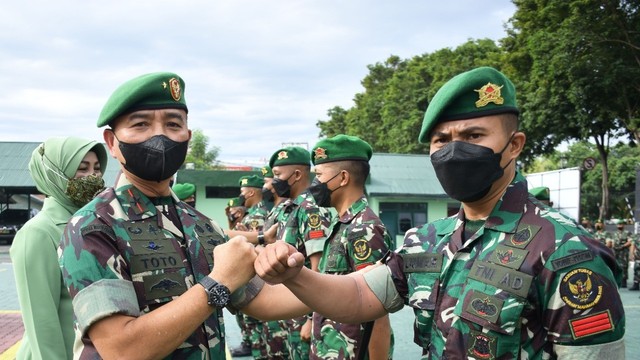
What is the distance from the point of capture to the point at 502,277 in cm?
182

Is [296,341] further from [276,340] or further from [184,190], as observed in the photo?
[184,190]

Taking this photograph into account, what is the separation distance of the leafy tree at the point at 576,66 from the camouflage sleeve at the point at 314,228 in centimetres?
1259

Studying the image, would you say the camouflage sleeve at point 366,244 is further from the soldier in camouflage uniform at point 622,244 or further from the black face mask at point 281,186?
the soldier in camouflage uniform at point 622,244

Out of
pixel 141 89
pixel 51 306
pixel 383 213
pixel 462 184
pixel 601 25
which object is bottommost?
pixel 383 213

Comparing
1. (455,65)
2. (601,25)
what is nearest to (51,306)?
(601,25)

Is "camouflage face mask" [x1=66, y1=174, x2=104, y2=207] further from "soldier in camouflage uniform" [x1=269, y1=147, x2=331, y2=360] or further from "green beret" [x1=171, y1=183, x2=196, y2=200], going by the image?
"green beret" [x1=171, y1=183, x2=196, y2=200]

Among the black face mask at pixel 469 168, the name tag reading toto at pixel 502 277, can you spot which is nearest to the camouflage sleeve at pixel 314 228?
the black face mask at pixel 469 168

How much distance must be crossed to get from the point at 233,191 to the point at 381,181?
785 centimetres

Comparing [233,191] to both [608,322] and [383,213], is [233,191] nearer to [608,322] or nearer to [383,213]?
[383,213]

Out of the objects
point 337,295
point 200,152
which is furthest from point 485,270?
point 200,152

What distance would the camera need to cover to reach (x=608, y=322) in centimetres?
167

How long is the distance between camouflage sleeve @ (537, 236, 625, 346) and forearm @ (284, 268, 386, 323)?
73 cm

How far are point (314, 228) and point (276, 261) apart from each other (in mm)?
2785

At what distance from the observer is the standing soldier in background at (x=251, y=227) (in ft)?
20.5
